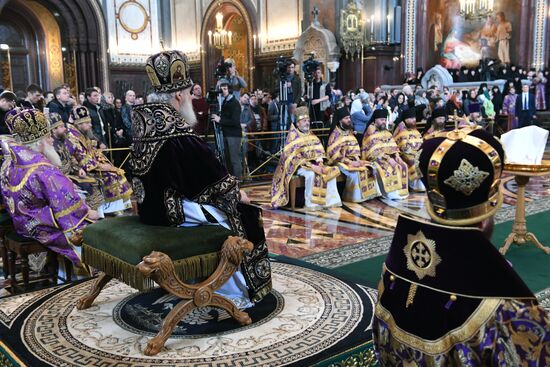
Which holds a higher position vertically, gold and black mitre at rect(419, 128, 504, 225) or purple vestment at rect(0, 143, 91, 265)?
gold and black mitre at rect(419, 128, 504, 225)

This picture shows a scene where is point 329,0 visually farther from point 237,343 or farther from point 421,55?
point 237,343

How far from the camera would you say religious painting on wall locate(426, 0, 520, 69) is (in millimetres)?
18016

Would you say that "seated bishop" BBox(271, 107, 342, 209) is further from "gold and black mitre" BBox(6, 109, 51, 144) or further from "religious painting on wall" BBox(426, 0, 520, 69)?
"religious painting on wall" BBox(426, 0, 520, 69)

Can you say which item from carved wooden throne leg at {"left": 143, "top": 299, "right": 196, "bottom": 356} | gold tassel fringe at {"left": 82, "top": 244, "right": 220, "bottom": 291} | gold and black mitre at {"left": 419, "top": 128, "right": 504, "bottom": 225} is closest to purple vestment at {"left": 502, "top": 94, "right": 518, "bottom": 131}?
gold tassel fringe at {"left": 82, "top": 244, "right": 220, "bottom": 291}

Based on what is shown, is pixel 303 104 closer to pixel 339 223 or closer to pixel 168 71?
pixel 339 223

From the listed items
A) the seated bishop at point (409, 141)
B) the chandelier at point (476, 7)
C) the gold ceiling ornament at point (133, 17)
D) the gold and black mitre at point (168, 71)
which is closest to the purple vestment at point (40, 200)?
the gold and black mitre at point (168, 71)

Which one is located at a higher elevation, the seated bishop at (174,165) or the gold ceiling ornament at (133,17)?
the gold ceiling ornament at (133,17)

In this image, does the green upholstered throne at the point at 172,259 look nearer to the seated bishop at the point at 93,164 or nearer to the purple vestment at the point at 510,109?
the seated bishop at the point at 93,164

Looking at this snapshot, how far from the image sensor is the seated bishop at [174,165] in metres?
3.05

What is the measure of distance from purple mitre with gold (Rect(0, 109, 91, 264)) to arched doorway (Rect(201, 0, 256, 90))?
1562cm

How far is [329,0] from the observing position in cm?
1681

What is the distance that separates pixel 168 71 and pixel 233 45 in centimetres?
1929

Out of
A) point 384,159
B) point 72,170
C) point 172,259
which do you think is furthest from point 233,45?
point 172,259

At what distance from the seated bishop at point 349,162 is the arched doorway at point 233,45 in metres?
11.7
